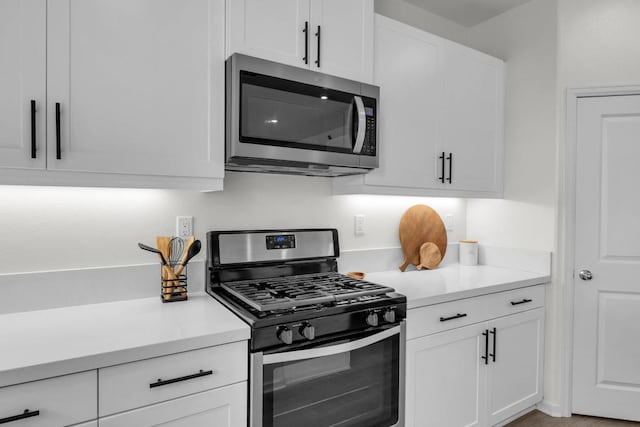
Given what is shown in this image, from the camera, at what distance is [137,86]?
58.6 inches

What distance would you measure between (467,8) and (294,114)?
1.79 meters

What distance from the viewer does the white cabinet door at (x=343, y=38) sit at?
6.18ft

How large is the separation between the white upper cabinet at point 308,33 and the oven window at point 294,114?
0.14m

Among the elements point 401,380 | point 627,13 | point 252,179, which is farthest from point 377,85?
point 627,13

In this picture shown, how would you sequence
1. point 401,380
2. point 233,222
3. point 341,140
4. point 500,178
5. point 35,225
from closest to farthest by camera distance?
point 35,225
point 401,380
point 341,140
point 233,222
point 500,178

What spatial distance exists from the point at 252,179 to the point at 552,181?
Answer: 6.27 feet

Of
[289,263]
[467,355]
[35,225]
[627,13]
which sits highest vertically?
[627,13]

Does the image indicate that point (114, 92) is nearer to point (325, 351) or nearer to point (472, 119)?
point (325, 351)

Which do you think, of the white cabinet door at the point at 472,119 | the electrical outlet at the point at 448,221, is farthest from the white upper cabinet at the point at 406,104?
the electrical outlet at the point at 448,221

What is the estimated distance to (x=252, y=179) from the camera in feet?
6.89

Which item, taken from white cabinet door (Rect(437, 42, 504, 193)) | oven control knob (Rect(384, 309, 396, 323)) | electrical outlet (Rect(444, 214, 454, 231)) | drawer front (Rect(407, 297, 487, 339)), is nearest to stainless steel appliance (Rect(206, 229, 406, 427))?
oven control knob (Rect(384, 309, 396, 323))

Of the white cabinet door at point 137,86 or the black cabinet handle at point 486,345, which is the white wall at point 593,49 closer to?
the black cabinet handle at point 486,345

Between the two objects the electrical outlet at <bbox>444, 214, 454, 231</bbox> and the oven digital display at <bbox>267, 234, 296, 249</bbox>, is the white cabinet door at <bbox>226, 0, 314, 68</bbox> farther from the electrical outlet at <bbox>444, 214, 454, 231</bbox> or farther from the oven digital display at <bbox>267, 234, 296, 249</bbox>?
the electrical outlet at <bbox>444, 214, 454, 231</bbox>

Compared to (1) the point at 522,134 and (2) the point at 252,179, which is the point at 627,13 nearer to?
(1) the point at 522,134
